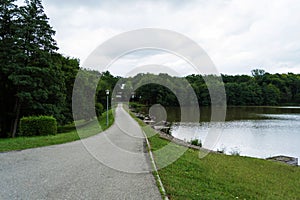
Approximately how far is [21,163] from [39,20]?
1470 cm

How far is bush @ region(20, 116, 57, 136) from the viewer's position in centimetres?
1312

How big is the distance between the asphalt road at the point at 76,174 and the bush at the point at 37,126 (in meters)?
4.26

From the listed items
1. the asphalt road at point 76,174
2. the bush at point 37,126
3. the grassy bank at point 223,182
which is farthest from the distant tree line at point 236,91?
the grassy bank at point 223,182

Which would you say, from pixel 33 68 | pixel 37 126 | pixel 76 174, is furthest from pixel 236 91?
pixel 76 174

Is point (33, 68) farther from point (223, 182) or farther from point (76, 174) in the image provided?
point (223, 182)

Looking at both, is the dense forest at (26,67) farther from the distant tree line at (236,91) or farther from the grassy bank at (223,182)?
the distant tree line at (236,91)

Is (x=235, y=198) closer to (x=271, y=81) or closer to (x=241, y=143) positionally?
(x=241, y=143)

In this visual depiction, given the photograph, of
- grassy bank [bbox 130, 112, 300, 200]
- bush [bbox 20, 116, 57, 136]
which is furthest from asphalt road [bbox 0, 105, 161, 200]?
bush [bbox 20, 116, 57, 136]

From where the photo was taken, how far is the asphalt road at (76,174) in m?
4.83

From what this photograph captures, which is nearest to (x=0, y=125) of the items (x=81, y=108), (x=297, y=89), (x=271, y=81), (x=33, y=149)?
(x=81, y=108)

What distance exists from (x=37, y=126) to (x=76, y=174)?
8477 millimetres

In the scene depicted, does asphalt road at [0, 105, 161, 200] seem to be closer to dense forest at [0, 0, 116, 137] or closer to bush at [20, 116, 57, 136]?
bush at [20, 116, 57, 136]

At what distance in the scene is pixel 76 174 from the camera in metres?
6.17

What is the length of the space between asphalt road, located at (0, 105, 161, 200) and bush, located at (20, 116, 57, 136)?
426cm
